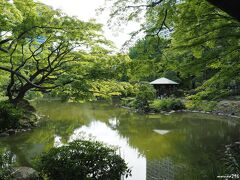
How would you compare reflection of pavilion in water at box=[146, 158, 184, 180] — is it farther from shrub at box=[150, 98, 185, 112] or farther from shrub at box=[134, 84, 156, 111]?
shrub at box=[134, 84, 156, 111]

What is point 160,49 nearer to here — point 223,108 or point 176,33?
point 176,33

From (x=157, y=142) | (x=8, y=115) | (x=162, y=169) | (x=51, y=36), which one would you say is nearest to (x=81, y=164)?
(x=162, y=169)

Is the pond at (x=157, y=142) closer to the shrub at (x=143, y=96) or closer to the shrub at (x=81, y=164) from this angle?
the shrub at (x=81, y=164)

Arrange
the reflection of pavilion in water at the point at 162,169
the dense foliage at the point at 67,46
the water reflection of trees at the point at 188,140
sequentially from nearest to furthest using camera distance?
the reflection of pavilion in water at the point at 162,169 → the water reflection of trees at the point at 188,140 → the dense foliage at the point at 67,46

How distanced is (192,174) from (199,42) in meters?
3.29

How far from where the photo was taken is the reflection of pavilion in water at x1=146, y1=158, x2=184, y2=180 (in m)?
6.57

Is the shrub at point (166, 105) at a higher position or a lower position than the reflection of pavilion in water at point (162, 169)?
higher

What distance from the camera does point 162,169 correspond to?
7.14 meters

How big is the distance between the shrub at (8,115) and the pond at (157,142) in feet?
3.04

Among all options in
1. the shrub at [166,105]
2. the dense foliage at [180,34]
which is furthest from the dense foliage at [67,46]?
the shrub at [166,105]

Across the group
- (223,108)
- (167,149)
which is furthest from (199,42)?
(223,108)

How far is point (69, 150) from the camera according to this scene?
16.6 feet

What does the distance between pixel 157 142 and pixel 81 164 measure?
619cm

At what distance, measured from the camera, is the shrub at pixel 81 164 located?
15.7 feet
